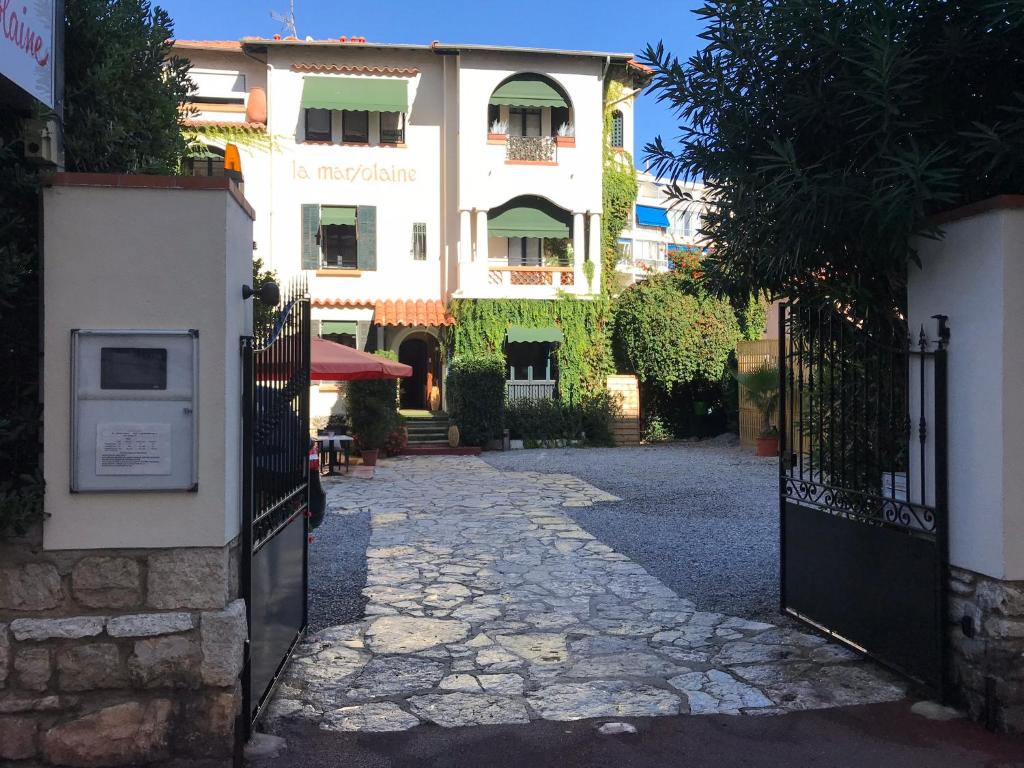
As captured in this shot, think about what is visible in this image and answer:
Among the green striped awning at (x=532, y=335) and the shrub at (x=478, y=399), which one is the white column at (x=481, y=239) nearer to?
the green striped awning at (x=532, y=335)

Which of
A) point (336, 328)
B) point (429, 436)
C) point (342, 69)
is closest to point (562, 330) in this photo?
point (429, 436)

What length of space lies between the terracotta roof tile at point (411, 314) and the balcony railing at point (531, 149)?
462cm

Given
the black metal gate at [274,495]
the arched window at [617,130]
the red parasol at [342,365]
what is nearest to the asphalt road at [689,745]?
the black metal gate at [274,495]

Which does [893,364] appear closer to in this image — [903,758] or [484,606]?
[903,758]

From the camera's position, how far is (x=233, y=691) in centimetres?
386

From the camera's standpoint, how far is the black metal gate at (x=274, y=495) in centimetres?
413

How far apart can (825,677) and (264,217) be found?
68.0 feet

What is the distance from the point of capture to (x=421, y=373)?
2553 cm

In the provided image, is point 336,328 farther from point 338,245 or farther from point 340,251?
point 338,245

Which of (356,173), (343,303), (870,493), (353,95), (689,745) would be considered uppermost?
(353,95)

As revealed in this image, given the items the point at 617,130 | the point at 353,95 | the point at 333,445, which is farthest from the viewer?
the point at 617,130

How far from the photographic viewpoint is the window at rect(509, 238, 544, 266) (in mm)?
24984

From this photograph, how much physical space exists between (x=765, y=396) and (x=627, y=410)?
562 centimetres

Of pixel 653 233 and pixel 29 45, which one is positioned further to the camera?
pixel 653 233
